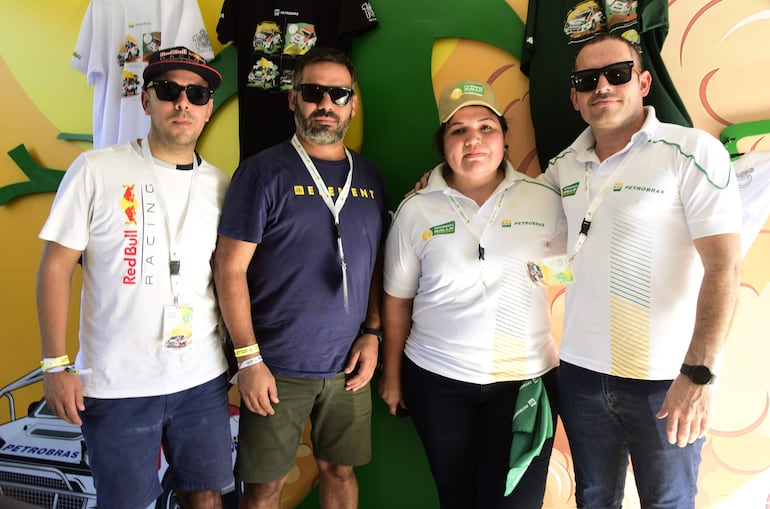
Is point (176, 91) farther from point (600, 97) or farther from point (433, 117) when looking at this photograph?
point (600, 97)

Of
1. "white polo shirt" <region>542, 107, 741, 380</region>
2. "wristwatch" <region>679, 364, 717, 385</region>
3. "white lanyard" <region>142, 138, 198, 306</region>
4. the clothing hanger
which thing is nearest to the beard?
"white lanyard" <region>142, 138, 198, 306</region>

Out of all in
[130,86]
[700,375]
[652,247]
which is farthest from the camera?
[130,86]

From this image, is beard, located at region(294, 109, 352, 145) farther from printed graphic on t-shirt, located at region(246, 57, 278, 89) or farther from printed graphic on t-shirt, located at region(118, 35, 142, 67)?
printed graphic on t-shirt, located at region(118, 35, 142, 67)

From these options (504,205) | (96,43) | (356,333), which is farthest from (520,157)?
(96,43)

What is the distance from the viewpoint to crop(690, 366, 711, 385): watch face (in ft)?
3.90

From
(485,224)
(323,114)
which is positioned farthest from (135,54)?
(485,224)

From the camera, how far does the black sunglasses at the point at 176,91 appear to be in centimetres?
158

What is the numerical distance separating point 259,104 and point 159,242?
36.0 inches

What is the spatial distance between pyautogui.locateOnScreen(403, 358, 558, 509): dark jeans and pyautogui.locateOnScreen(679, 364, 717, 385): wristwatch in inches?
19.6

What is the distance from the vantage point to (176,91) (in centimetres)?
158

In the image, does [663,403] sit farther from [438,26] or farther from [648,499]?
[438,26]

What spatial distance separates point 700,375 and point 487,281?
644 mm

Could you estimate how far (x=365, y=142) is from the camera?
225 cm

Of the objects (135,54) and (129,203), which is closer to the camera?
(129,203)
